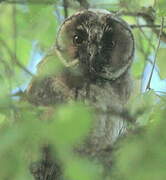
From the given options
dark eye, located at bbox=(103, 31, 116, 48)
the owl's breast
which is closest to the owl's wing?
the owl's breast

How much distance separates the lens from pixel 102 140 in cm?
308

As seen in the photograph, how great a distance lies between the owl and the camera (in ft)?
10.3

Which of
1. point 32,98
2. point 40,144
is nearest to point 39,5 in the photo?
point 32,98

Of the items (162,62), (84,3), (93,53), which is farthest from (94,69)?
(84,3)

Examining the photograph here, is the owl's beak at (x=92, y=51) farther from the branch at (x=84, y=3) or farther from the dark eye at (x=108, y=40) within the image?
the branch at (x=84, y=3)

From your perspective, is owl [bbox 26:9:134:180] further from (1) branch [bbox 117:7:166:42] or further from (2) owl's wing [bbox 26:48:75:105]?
(1) branch [bbox 117:7:166:42]

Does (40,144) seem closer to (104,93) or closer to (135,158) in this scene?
(135,158)

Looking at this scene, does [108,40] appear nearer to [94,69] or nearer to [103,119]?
[94,69]

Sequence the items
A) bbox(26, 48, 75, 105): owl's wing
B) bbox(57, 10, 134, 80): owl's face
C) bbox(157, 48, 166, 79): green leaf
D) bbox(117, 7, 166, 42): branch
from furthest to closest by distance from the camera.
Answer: bbox(117, 7, 166, 42): branch, bbox(57, 10, 134, 80): owl's face, bbox(26, 48, 75, 105): owl's wing, bbox(157, 48, 166, 79): green leaf

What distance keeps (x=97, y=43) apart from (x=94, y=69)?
0.65 feet

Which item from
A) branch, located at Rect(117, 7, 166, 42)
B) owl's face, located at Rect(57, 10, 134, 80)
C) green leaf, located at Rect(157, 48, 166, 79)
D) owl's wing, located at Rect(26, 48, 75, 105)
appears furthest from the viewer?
branch, located at Rect(117, 7, 166, 42)

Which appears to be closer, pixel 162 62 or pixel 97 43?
pixel 162 62

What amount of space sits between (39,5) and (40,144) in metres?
1.82

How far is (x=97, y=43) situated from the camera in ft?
10.6
